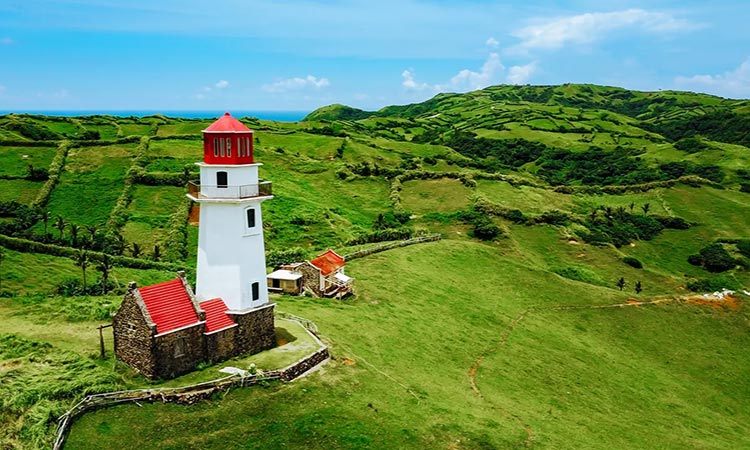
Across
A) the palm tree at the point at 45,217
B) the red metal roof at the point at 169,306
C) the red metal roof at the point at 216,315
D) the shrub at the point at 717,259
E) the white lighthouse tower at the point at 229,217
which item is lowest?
the shrub at the point at 717,259

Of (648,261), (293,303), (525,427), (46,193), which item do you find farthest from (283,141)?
(525,427)

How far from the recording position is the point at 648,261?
269ft

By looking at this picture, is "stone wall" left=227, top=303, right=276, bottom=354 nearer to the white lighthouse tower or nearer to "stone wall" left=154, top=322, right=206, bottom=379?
the white lighthouse tower

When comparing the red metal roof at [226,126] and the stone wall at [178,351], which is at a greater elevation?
the red metal roof at [226,126]

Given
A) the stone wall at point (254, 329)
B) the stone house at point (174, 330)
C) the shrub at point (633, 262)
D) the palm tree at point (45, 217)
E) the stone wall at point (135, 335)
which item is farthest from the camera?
the shrub at point (633, 262)

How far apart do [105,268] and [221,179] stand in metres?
22.8

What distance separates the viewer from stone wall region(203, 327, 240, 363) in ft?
86.5

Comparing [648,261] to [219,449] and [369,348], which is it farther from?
[219,449]

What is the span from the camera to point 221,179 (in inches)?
1094

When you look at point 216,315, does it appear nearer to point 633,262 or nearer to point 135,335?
point 135,335

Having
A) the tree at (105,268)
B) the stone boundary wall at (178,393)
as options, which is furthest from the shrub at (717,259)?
the tree at (105,268)

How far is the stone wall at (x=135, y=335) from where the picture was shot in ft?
79.5

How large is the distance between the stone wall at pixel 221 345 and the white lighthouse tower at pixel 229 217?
147cm

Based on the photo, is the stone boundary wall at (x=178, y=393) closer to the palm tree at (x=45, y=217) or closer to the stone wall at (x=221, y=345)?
the stone wall at (x=221, y=345)
